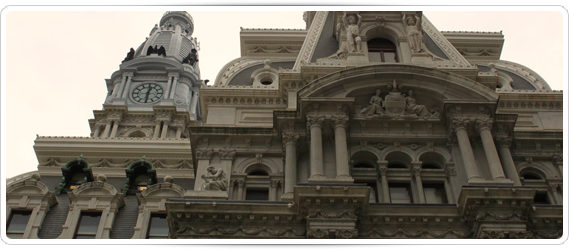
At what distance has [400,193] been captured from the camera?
85.3 feet

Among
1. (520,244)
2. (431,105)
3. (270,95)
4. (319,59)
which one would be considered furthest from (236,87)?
(520,244)

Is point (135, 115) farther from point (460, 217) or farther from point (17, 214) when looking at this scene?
point (460, 217)

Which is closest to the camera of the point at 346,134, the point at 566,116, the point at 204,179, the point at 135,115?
the point at 566,116

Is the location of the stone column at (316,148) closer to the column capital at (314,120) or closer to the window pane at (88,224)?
the column capital at (314,120)

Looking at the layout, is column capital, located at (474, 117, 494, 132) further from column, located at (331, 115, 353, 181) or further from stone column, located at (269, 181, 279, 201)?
stone column, located at (269, 181, 279, 201)

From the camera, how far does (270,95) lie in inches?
1194

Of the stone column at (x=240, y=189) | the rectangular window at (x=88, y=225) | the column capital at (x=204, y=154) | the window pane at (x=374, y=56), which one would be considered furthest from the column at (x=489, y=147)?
the rectangular window at (x=88, y=225)

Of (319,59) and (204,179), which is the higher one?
(319,59)

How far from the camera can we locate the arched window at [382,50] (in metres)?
32.3

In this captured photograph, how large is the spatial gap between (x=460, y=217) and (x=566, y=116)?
548 cm

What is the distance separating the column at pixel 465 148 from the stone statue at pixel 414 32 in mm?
5797

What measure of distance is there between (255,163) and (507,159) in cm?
933

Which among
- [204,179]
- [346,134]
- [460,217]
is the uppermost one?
[346,134]

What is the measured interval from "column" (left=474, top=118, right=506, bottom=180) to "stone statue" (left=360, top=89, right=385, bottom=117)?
367 centimetres
